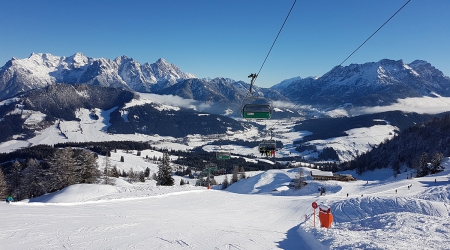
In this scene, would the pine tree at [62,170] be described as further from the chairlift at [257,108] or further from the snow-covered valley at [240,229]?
the chairlift at [257,108]

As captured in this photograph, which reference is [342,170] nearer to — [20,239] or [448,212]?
[448,212]

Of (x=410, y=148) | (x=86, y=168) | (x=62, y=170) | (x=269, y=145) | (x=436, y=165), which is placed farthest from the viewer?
(x=410, y=148)

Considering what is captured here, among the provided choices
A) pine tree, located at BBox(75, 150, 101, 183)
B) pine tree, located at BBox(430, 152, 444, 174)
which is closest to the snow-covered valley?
pine tree, located at BBox(75, 150, 101, 183)

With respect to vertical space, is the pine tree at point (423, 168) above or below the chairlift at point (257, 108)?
below

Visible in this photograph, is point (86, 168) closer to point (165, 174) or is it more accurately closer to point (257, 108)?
point (165, 174)

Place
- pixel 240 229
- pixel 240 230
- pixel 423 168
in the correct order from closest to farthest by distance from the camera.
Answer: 1. pixel 240 230
2. pixel 240 229
3. pixel 423 168

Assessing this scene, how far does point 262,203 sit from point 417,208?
13517 millimetres

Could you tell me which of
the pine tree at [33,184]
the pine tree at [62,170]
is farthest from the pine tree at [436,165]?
the pine tree at [33,184]

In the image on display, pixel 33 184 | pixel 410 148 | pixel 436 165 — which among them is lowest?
pixel 33 184

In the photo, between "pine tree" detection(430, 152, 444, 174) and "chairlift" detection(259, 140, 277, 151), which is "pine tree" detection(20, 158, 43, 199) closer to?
"chairlift" detection(259, 140, 277, 151)

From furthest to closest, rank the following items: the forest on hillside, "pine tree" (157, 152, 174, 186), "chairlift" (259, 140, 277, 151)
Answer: the forest on hillside < "pine tree" (157, 152, 174, 186) < "chairlift" (259, 140, 277, 151)

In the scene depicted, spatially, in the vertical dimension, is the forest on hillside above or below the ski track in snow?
above

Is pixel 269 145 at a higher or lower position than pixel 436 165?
higher

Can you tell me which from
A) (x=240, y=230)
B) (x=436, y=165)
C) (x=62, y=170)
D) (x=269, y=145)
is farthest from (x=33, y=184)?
(x=436, y=165)
